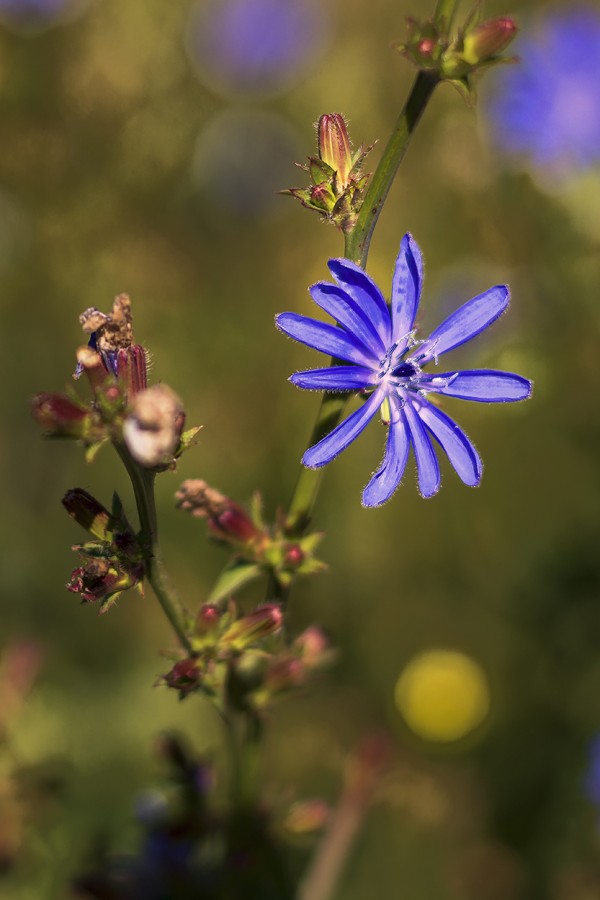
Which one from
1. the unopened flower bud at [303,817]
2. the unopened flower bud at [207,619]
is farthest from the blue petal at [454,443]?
the unopened flower bud at [303,817]

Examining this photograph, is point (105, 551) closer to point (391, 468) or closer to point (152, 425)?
point (152, 425)

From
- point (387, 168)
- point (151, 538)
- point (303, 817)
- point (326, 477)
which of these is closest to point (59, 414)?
point (151, 538)

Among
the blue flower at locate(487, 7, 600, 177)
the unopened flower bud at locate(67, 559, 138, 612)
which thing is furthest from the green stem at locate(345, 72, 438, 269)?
the blue flower at locate(487, 7, 600, 177)

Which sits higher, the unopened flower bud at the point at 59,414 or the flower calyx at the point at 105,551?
the unopened flower bud at the point at 59,414

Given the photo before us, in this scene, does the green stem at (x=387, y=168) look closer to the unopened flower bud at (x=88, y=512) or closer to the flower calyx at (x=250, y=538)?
the flower calyx at (x=250, y=538)

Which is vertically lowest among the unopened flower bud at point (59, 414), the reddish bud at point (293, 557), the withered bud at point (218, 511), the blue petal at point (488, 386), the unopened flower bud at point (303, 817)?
the unopened flower bud at point (303, 817)

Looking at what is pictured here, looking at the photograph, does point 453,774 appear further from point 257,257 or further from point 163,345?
point 257,257

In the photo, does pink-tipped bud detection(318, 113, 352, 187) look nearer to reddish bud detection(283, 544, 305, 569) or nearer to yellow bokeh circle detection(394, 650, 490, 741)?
reddish bud detection(283, 544, 305, 569)
